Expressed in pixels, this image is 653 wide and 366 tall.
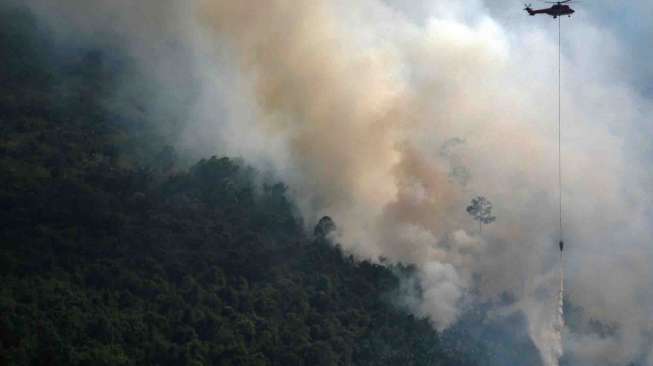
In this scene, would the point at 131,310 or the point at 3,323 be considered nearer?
the point at 3,323

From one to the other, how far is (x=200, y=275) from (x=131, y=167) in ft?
74.5

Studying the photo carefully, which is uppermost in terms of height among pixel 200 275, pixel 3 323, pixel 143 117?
pixel 143 117

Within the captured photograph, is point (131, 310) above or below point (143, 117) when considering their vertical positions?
below

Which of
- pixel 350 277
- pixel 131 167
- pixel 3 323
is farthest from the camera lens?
pixel 131 167

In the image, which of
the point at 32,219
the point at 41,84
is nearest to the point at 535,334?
the point at 32,219

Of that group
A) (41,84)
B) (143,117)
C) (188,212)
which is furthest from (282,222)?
(41,84)

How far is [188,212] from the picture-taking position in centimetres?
14362

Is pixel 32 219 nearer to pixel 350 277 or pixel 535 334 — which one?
pixel 350 277

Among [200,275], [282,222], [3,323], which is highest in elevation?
[282,222]

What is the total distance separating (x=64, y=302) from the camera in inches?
4737

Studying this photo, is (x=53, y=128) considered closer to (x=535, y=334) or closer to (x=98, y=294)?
(x=98, y=294)

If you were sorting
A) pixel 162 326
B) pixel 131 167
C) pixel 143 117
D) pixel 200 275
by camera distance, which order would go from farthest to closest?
pixel 143 117 → pixel 131 167 → pixel 200 275 → pixel 162 326

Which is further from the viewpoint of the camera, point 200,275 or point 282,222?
point 282,222

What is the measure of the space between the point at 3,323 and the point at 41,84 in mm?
55356
